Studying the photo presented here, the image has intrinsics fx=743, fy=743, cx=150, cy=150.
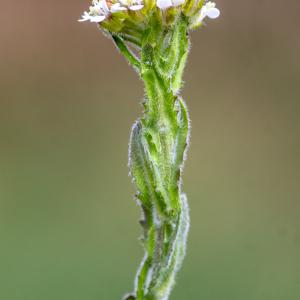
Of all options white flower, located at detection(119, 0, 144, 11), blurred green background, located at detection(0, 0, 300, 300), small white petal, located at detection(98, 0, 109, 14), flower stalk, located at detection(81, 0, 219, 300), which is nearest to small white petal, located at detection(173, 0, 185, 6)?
flower stalk, located at detection(81, 0, 219, 300)

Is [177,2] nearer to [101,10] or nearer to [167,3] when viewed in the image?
[167,3]

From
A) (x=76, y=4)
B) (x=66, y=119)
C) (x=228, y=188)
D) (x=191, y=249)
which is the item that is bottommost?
(x=191, y=249)

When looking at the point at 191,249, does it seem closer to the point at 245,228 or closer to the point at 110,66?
the point at 245,228

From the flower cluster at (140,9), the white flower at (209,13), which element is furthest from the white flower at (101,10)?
the white flower at (209,13)

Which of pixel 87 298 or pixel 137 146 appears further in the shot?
pixel 87 298

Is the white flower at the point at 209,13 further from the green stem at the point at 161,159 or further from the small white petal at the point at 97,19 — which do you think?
the small white petal at the point at 97,19

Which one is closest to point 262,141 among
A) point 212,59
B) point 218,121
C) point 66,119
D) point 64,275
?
point 218,121

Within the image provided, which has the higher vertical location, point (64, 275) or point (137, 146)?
point (64, 275)
